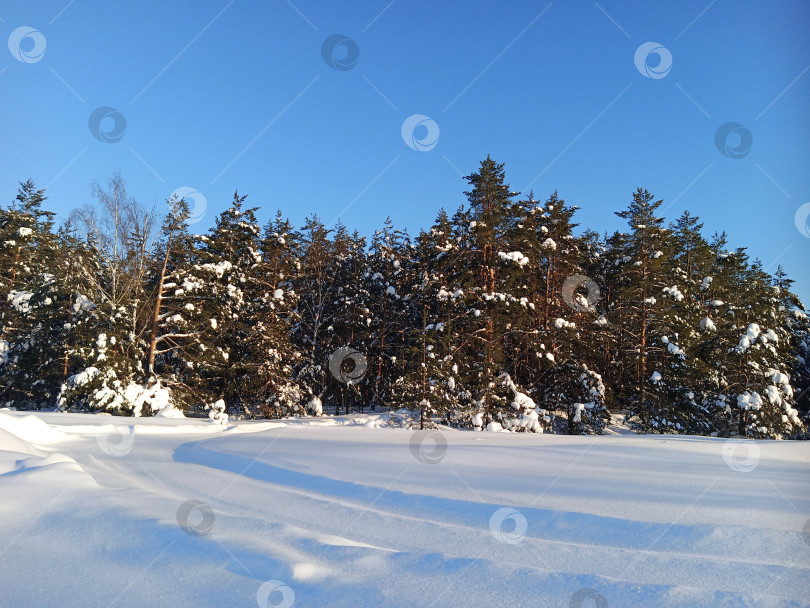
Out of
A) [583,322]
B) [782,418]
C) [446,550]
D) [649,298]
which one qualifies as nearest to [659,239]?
[649,298]

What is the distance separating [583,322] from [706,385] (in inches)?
262

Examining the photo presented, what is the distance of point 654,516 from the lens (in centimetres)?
363

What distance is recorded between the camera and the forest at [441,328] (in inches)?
700

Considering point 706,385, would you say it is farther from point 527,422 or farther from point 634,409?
point 527,422
